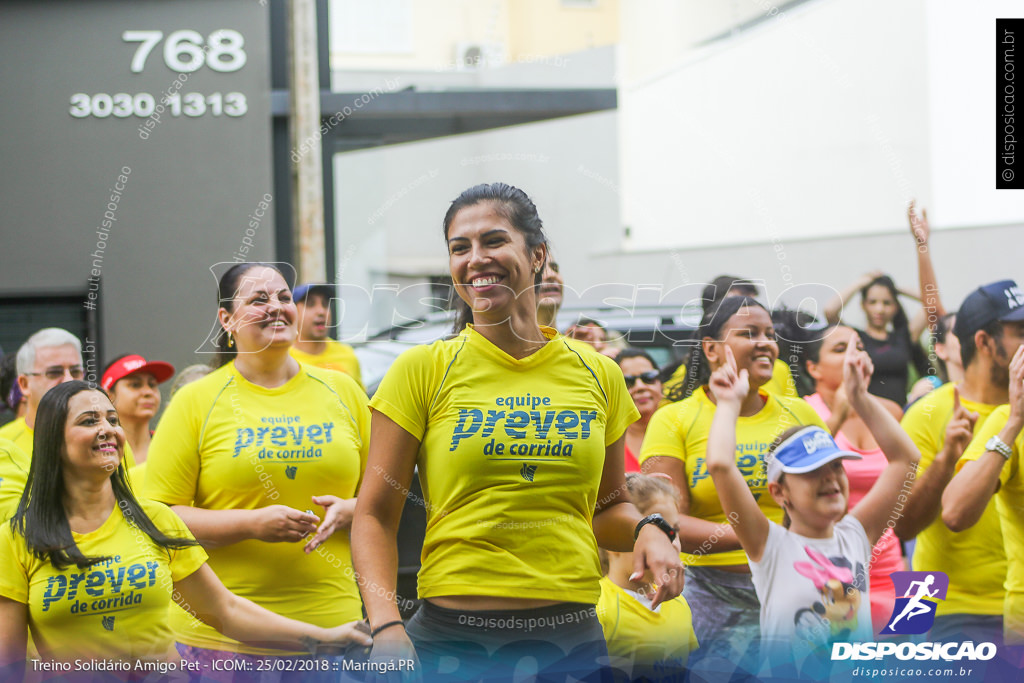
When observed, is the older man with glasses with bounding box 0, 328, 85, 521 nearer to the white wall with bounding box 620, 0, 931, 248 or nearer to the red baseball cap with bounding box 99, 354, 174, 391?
the red baseball cap with bounding box 99, 354, 174, 391

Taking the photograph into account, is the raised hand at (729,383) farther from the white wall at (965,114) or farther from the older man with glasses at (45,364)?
the older man with glasses at (45,364)

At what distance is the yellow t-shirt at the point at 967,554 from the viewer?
3.05 meters

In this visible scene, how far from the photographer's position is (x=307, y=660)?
8.75 ft

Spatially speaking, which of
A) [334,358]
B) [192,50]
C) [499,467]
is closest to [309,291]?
[334,358]

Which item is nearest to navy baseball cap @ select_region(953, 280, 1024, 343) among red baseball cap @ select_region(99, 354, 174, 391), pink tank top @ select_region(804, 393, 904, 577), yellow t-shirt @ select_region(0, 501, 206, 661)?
pink tank top @ select_region(804, 393, 904, 577)

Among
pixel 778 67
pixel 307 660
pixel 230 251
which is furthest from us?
pixel 778 67

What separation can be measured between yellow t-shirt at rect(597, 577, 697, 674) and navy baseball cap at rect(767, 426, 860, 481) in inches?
19.7

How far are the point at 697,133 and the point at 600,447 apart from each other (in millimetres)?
2821

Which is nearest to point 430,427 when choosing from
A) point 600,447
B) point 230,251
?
point 600,447

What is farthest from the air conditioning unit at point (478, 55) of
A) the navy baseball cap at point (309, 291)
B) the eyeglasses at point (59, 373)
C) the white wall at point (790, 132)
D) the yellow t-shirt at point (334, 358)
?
the eyeglasses at point (59, 373)

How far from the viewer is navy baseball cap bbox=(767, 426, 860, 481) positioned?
2.89 meters

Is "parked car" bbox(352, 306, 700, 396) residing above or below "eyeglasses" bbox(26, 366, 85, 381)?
above

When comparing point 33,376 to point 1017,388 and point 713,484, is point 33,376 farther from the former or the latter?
point 1017,388

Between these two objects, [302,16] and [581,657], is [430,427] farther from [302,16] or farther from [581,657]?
[302,16]
